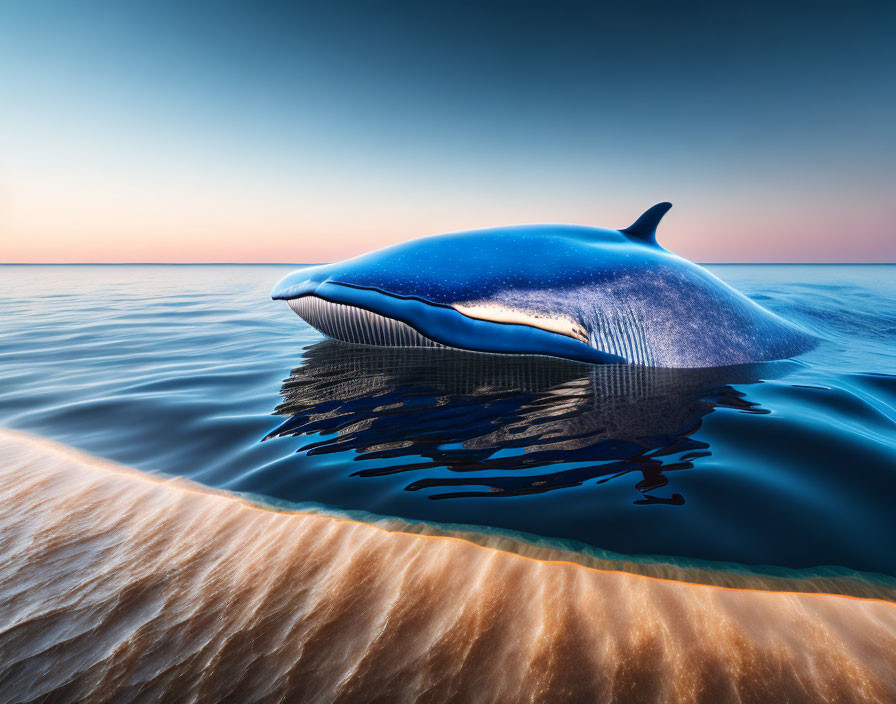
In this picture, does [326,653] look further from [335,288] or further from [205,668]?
[335,288]

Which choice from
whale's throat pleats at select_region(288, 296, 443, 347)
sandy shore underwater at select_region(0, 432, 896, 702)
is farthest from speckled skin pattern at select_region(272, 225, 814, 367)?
sandy shore underwater at select_region(0, 432, 896, 702)

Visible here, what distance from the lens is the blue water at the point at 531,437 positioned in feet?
4.75

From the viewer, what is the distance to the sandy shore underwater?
91 centimetres

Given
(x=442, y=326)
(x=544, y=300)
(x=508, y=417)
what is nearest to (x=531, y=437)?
(x=508, y=417)

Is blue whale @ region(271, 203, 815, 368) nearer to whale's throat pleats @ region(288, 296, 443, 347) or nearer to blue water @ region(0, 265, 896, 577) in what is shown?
whale's throat pleats @ region(288, 296, 443, 347)

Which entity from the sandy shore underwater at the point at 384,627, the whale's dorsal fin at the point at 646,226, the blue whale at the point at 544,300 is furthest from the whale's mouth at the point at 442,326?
the whale's dorsal fin at the point at 646,226

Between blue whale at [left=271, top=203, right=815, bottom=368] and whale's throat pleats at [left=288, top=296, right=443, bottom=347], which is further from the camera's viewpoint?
whale's throat pleats at [left=288, top=296, right=443, bottom=347]

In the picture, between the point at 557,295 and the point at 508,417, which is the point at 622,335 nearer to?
the point at 557,295

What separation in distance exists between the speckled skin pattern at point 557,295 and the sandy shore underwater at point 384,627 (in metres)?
1.76

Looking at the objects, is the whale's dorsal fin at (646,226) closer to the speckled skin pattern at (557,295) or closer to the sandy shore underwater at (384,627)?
the speckled skin pattern at (557,295)

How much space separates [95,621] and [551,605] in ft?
3.88

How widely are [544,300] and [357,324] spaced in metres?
1.65

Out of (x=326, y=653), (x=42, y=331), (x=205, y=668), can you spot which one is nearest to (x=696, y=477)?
(x=326, y=653)

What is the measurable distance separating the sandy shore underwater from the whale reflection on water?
1.45ft
